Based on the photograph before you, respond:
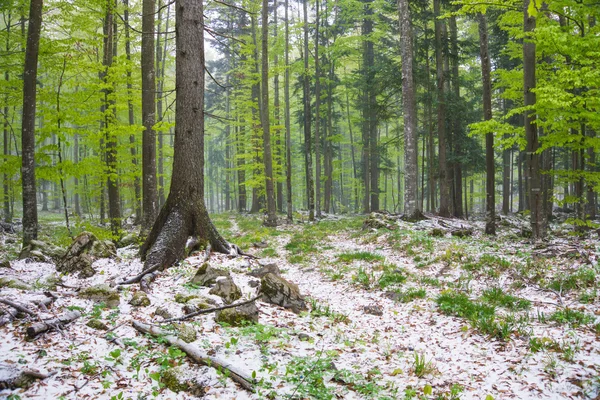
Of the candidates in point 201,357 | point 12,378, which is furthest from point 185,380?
point 12,378

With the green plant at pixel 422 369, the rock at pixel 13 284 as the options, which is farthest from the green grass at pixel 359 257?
the rock at pixel 13 284

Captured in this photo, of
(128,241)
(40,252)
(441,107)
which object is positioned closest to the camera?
(40,252)

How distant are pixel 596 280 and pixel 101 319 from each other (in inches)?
322

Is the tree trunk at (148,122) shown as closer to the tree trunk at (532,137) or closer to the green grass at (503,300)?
the green grass at (503,300)

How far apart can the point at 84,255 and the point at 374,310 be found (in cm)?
615

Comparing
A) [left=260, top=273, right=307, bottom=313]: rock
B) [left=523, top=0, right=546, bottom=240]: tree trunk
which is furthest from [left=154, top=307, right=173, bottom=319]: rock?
[left=523, top=0, right=546, bottom=240]: tree trunk

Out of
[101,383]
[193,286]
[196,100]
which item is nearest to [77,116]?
[196,100]

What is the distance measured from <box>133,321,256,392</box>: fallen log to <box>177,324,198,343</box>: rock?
0.09m

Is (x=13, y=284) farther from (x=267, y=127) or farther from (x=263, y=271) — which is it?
(x=267, y=127)

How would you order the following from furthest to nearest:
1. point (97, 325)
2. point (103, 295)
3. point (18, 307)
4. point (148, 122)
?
point (148, 122) → point (103, 295) → point (97, 325) → point (18, 307)

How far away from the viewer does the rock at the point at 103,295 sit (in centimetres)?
493

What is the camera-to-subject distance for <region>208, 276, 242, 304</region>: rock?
5568 mm

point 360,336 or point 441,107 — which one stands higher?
point 441,107

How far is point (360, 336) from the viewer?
509 centimetres
